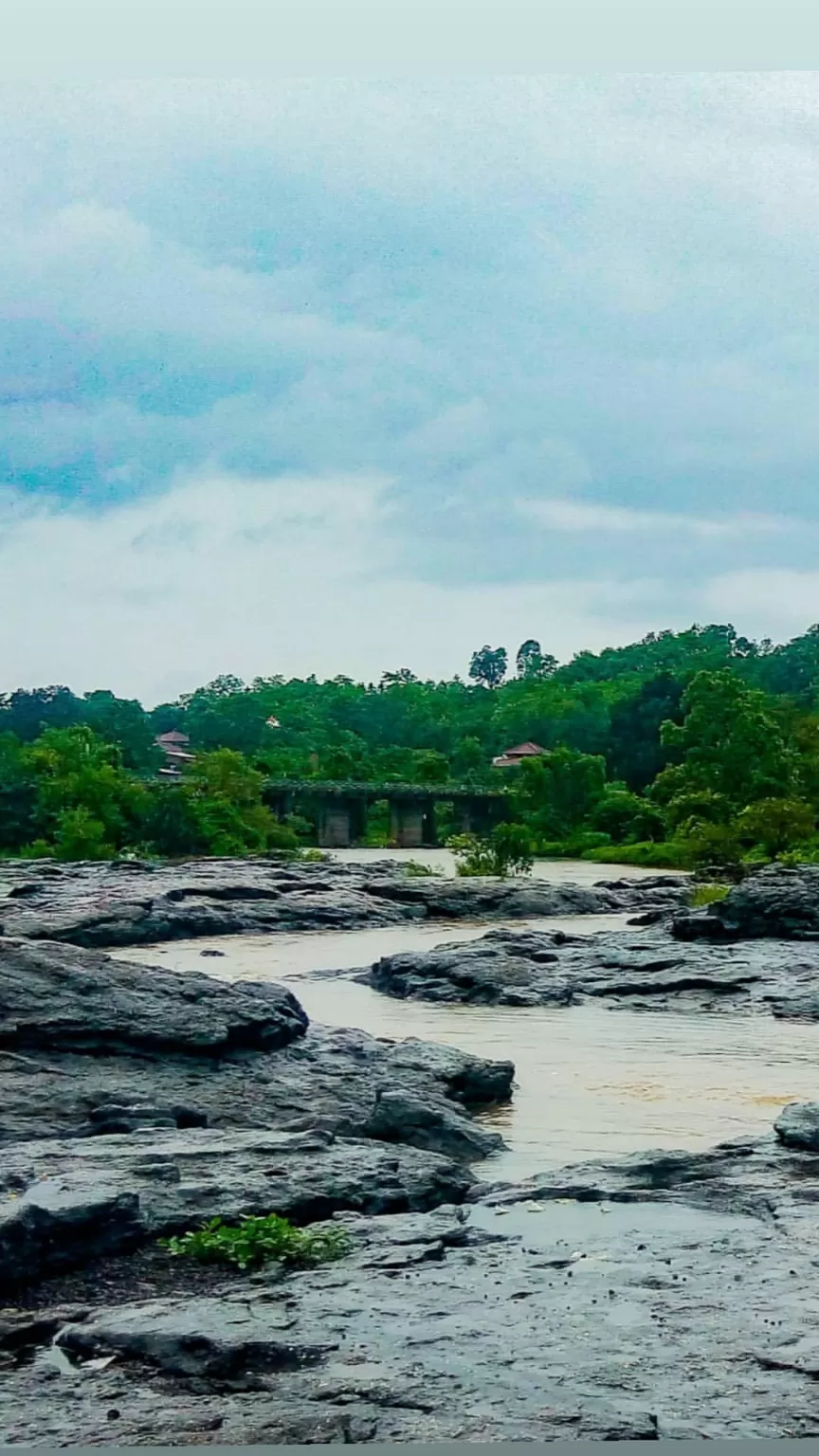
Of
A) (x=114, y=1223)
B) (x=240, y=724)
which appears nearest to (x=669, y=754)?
(x=240, y=724)

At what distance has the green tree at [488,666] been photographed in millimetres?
5211

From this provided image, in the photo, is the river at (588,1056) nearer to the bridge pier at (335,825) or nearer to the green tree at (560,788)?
the bridge pier at (335,825)

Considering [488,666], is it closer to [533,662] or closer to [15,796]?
[533,662]

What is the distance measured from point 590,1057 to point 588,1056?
0.02 m

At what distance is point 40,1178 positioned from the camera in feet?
13.2

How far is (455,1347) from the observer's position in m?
3.27

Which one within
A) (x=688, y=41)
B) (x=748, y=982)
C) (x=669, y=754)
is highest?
(x=688, y=41)

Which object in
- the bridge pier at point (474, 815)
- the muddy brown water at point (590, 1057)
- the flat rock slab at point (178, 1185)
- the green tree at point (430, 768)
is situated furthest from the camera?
the bridge pier at point (474, 815)

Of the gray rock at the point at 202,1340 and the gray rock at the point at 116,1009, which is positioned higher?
the gray rock at the point at 116,1009

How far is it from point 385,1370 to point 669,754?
19.5 feet

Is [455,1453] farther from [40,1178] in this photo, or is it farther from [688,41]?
[688,41]

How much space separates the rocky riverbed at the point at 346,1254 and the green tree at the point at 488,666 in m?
1.46

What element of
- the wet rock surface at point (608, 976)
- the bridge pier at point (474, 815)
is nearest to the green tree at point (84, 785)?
Result: the bridge pier at point (474, 815)

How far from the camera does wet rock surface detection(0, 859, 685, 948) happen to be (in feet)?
36.4
